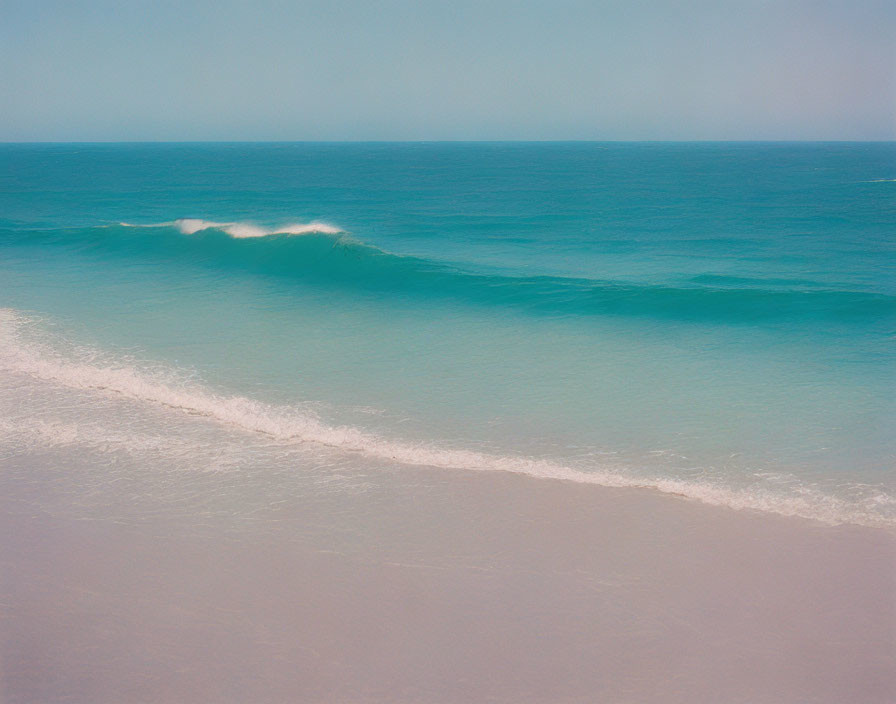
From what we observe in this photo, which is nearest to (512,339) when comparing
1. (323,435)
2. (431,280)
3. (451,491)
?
(431,280)

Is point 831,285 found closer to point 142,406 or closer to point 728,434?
point 728,434

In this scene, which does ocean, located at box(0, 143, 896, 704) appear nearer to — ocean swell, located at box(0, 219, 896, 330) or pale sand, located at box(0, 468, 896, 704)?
pale sand, located at box(0, 468, 896, 704)

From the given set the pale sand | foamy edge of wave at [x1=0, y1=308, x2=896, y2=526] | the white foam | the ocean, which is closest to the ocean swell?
the white foam

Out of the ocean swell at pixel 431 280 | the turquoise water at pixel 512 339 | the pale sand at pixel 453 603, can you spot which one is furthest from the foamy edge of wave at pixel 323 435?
the ocean swell at pixel 431 280

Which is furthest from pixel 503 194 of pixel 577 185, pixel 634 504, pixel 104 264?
pixel 634 504

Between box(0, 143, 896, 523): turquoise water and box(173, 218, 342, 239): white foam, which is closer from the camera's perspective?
box(0, 143, 896, 523): turquoise water

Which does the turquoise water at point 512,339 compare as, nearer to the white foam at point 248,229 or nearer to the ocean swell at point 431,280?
the ocean swell at point 431,280
